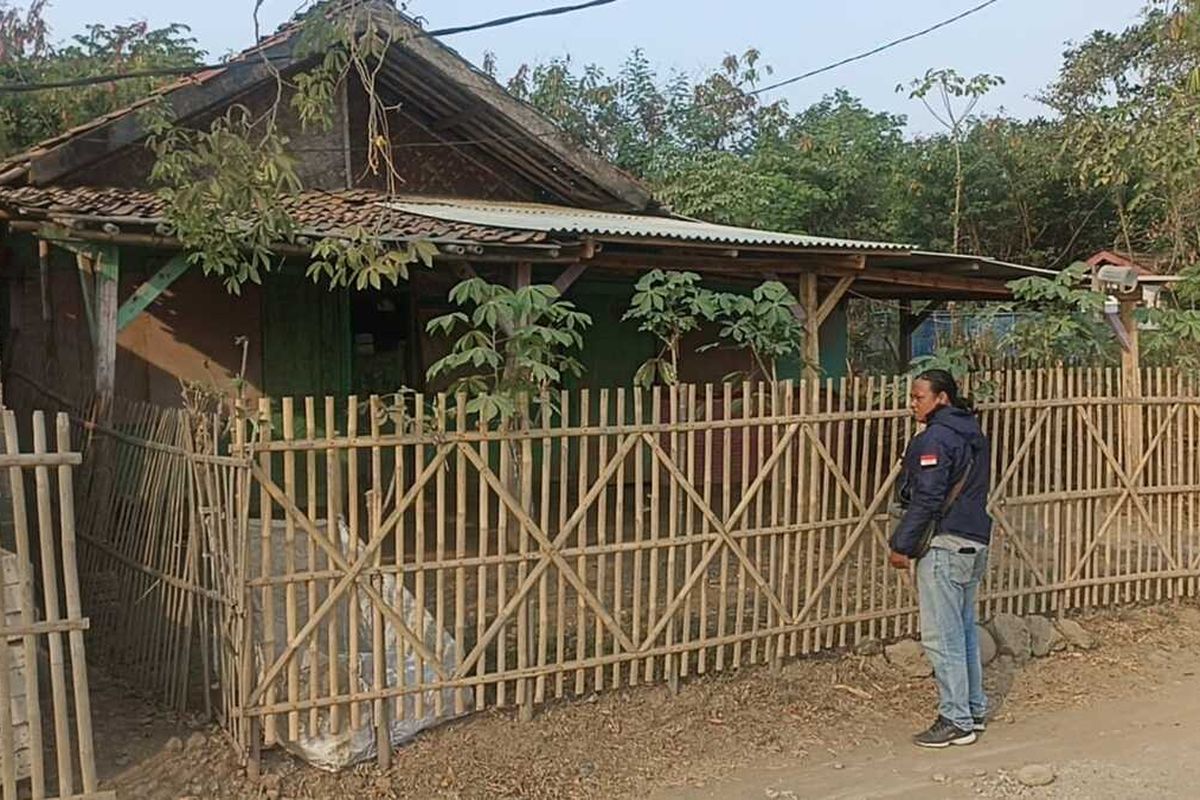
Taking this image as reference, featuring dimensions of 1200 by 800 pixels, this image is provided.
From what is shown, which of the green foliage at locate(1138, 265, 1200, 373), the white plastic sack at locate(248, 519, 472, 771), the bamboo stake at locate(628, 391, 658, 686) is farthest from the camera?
the green foliage at locate(1138, 265, 1200, 373)

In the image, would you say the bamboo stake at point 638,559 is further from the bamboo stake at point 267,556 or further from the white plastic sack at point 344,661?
the bamboo stake at point 267,556

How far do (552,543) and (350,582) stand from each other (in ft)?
3.05

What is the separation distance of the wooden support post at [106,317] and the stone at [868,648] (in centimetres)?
479

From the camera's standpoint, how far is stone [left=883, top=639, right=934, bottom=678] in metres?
5.80

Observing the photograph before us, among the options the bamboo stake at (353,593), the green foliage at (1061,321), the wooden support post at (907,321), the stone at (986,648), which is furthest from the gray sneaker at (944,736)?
the wooden support post at (907,321)

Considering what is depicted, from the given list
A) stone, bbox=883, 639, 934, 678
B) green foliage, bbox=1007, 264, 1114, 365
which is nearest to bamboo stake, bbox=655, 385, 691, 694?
stone, bbox=883, 639, 934, 678

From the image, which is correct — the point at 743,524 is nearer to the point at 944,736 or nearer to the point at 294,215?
the point at 944,736

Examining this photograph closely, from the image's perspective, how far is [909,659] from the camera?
19.2 ft

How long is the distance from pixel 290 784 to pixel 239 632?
63cm

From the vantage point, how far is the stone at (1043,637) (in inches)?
243

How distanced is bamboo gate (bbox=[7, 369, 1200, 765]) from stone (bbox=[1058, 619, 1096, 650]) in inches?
8.6

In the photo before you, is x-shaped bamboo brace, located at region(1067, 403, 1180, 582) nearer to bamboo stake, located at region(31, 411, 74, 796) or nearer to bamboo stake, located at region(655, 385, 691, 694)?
bamboo stake, located at region(655, 385, 691, 694)

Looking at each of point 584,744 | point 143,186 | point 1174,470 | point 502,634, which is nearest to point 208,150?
point 502,634

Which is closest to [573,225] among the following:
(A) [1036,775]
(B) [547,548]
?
(B) [547,548]
